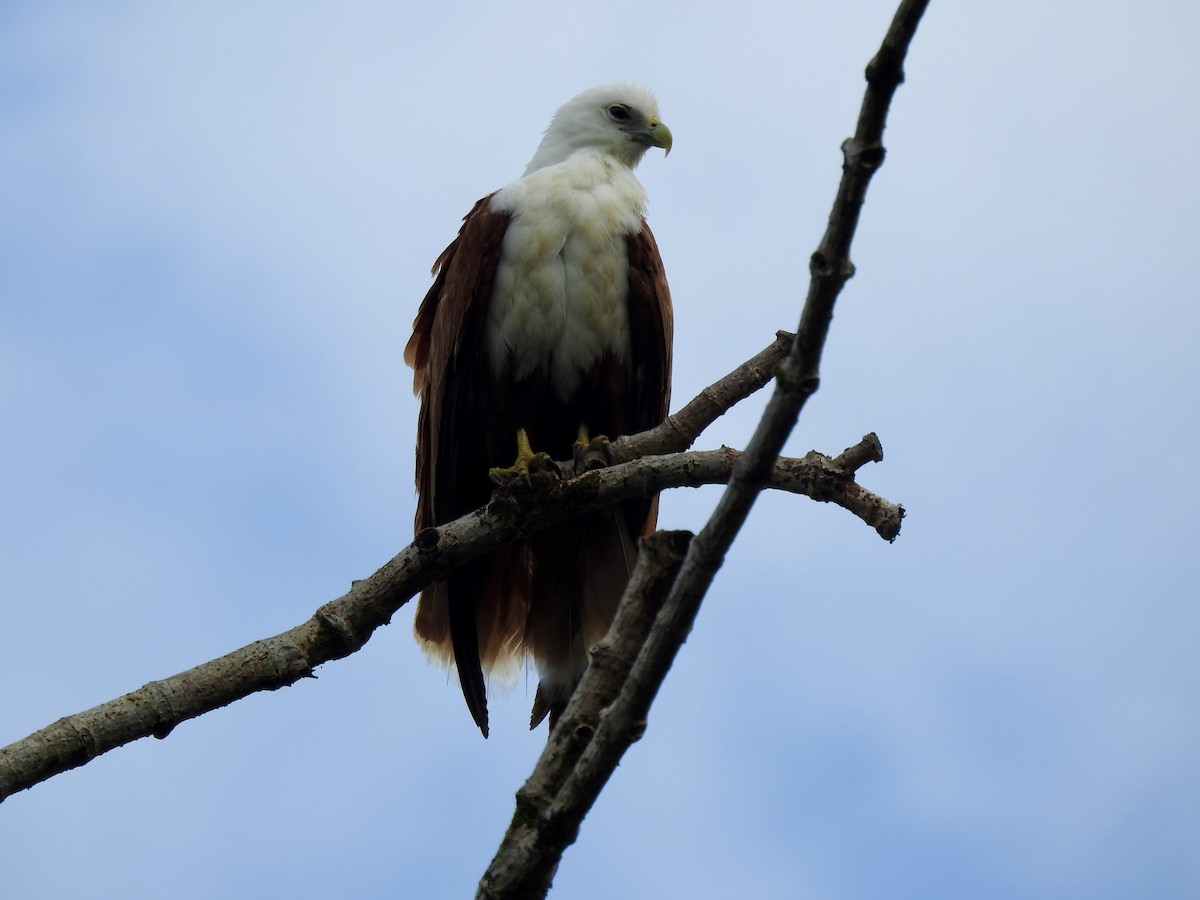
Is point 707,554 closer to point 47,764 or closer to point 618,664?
point 618,664

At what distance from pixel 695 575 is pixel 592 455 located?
7.46 ft

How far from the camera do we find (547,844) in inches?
106

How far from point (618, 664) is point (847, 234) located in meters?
1.03

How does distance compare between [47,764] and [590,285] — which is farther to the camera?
[590,285]

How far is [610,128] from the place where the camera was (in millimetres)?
6195

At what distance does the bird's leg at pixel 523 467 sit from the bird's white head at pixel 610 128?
1.54m

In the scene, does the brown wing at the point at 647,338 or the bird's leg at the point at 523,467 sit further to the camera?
the brown wing at the point at 647,338

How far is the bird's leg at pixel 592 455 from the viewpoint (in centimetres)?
470

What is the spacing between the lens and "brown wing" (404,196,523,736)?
5250 millimetres

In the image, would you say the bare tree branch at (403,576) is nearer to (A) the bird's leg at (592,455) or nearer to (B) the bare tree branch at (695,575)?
(A) the bird's leg at (592,455)

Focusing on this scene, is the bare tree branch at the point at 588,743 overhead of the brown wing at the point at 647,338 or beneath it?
Answer: beneath

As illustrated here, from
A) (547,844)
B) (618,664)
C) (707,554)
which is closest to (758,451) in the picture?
(707,554)

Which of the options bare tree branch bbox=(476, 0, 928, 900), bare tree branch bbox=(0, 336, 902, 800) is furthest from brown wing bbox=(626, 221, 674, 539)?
bare tree branch bbox=(476, 0, 928, 900)

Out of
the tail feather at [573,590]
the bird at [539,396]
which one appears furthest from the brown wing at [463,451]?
the tail feather at [573,590]
